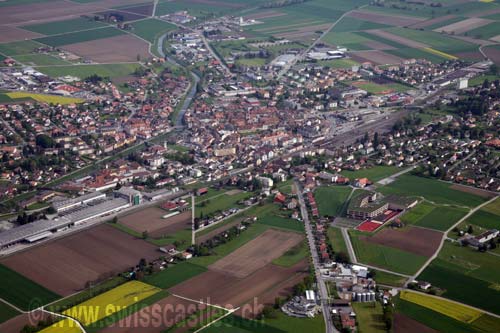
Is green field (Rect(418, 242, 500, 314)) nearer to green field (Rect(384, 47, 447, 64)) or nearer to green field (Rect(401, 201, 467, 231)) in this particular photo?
green field (Rect(401, 201, 467, 231))

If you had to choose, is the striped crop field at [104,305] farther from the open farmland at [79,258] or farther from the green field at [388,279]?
the green field at [388,279]

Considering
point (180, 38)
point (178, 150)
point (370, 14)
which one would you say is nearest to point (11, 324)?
point (178, 150)

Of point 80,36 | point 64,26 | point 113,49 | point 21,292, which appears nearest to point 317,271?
point 21,292

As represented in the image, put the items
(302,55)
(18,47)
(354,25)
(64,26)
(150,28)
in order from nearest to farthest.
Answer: (18,47) < (302,55) < (64,26) < (150,28) < (354,25)

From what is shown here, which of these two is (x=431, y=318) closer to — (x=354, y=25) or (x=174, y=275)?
(x=174, y=275)

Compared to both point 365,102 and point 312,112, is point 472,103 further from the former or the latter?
point 312,112

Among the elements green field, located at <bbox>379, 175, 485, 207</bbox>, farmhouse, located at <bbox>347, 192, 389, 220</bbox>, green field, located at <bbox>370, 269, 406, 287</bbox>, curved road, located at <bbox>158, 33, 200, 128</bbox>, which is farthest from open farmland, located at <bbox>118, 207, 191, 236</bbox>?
curved road, located at <bbox>158, 33, 200, 128</bbox>
